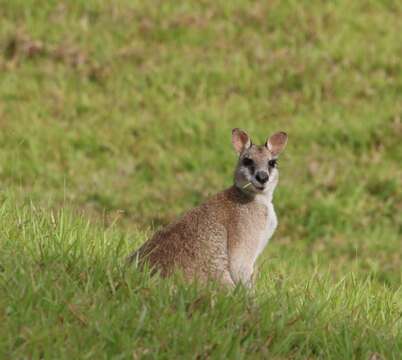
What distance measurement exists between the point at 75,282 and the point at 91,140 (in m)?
8.92

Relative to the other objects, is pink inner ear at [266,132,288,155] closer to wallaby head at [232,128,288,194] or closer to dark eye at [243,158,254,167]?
wallaby head at [232,128,288,194]

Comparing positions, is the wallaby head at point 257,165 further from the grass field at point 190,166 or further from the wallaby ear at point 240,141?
the grass field at point 190,166

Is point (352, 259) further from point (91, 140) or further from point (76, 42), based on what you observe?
point (76, 42)

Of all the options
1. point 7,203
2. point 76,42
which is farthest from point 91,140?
point 7,203

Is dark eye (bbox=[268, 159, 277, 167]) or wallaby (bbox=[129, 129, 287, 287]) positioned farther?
dark eye (bbox=[268, 159, 277, 167])

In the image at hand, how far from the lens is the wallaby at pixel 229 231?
23.1 ft

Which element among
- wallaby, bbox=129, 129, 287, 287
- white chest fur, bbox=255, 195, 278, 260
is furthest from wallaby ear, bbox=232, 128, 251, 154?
white chest fur, bbox=255, 195, 278, 260

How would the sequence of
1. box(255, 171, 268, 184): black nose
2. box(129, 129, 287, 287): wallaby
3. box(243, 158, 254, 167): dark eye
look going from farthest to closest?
1. box(243, 158, 254, 167): dark eye
2. box(255, 171, 268, 184): black nose
3. box(129, 129, 287, 287): wallaby

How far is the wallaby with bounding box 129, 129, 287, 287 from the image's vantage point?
704cm

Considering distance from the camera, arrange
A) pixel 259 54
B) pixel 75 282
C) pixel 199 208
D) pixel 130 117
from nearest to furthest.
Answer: pixel 75 282 < pixel 199 208 < pixel 130 117 < pixel 259 54

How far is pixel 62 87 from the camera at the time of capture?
16.5 metres

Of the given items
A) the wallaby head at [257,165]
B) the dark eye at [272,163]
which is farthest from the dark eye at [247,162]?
the dark eye at [272,163]

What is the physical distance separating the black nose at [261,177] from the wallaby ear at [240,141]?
0.41 metres

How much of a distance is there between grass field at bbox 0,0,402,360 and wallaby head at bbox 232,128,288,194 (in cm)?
57
